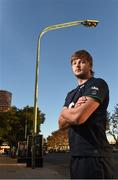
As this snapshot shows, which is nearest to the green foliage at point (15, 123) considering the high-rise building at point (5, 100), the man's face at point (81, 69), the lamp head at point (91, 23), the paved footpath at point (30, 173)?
the high-rise building at point (5, 100)

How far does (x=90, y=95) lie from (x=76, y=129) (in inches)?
12.0

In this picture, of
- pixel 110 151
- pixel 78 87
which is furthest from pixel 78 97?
pixel 110 151

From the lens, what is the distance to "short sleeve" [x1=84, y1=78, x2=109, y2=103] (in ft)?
13.7

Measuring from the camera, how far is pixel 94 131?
13.5 ft

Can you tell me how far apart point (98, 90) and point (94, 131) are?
34 cm

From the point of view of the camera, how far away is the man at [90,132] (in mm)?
4051

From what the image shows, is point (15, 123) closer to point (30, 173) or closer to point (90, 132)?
point (30, 173)

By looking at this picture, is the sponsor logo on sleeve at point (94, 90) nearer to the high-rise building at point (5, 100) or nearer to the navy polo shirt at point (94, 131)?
the navy polo shirt at point (94, 131)

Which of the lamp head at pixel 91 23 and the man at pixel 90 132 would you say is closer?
the man at pixel 90 132

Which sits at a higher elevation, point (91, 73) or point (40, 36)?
point (40, 36)

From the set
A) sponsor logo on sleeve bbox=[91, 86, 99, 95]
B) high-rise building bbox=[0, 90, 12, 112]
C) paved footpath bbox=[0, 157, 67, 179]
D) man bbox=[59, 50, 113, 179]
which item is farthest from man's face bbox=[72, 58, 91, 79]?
high-rise building bbox=[0, 90, 12, 112]

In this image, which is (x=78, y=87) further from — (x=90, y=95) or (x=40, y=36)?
(x=40, y=36)

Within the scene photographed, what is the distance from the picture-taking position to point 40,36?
3061 centimetres

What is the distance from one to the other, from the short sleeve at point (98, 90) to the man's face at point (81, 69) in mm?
142
